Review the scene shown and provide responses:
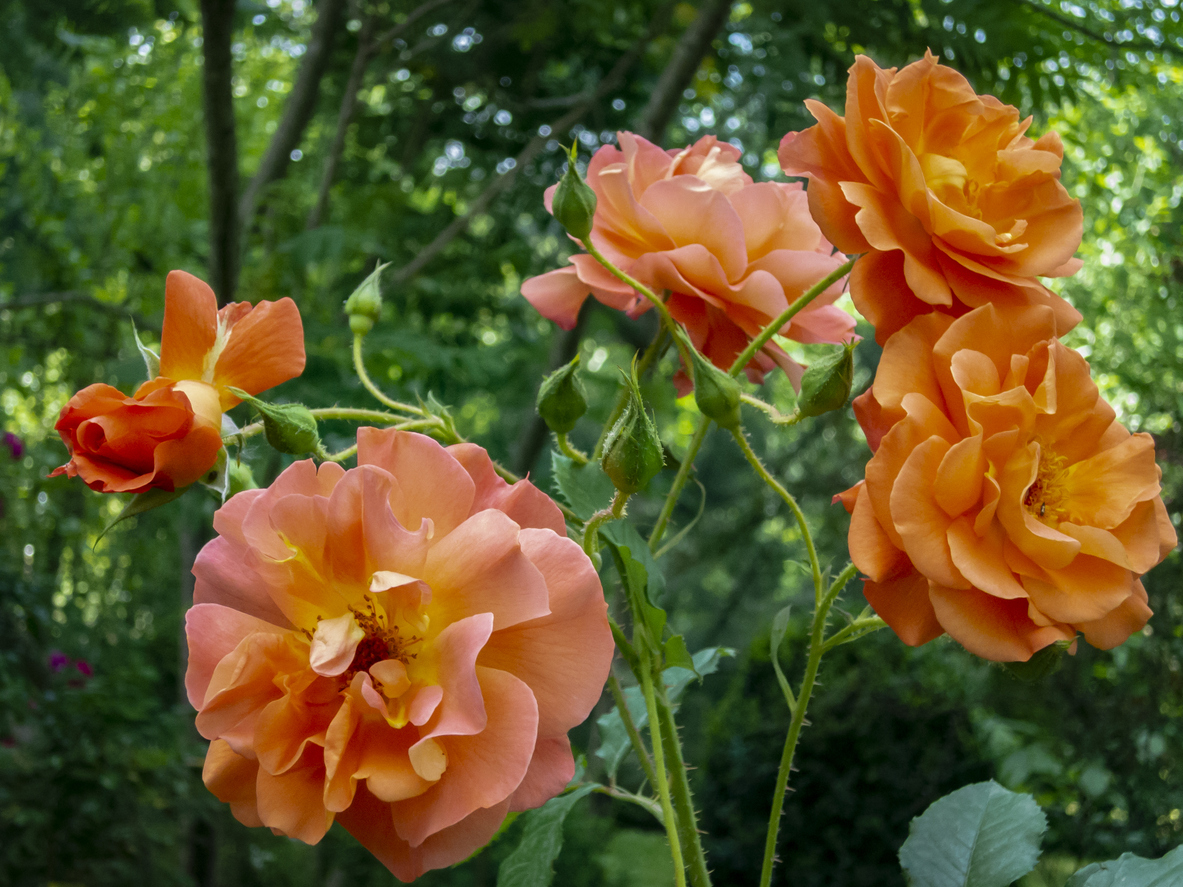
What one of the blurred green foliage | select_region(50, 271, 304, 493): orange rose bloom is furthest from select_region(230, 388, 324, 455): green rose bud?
the blurred green foliage

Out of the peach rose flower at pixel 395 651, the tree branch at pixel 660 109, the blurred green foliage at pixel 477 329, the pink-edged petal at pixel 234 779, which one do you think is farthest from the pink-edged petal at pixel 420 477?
the tree branch at pixel 660 109

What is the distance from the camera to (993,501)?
307 millimetres

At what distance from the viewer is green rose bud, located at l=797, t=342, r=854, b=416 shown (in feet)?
1.14

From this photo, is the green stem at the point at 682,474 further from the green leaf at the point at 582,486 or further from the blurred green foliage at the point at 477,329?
the blurred green foliage at the point at 477,329

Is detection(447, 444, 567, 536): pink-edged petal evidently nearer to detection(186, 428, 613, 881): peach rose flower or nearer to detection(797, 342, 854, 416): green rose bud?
detection(186, 428, 613, 881): peach rose flower

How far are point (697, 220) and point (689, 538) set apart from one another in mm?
2827

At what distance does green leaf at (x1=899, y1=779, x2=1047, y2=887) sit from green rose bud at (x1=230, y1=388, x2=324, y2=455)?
0.34 metres

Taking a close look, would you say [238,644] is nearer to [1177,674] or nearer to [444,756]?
[444,756]

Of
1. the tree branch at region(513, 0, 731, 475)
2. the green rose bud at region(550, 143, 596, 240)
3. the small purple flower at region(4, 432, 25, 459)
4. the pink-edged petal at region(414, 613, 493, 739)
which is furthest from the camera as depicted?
the small purple flower at region(4, 432, 25, 459)

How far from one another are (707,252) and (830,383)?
8 centimetres

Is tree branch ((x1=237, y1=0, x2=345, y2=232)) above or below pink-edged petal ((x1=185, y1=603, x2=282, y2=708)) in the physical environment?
below

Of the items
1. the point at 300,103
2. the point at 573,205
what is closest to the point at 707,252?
the point at 573,205

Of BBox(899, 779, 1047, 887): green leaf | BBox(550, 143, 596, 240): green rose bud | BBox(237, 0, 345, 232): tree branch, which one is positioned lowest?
BBox(237, 0, 345, 232): tree branch

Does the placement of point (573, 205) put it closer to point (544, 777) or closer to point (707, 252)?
point (707, 252)
